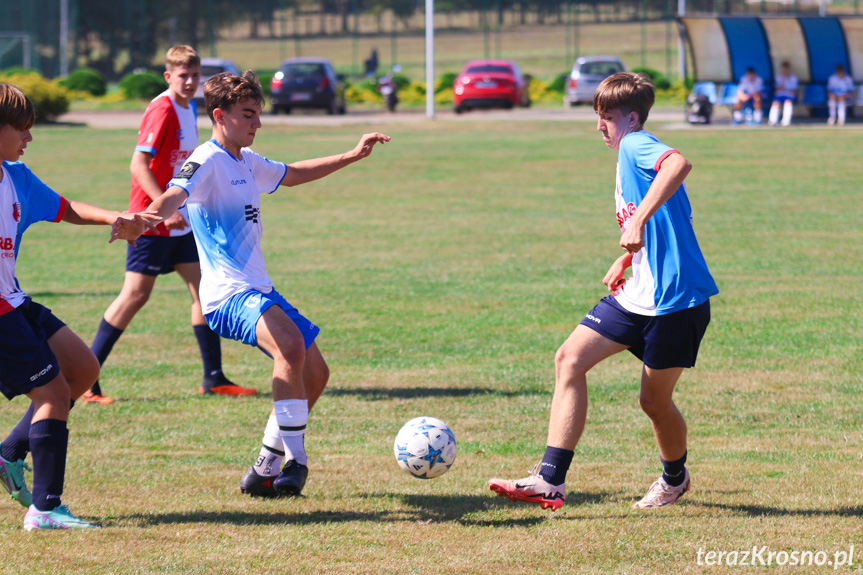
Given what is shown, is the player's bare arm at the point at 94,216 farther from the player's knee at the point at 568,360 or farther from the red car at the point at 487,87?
the red car at the point at 487,87

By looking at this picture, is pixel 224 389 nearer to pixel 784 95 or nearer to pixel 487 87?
pixel 784 95

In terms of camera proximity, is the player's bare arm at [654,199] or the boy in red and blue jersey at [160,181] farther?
the boy in red and blue jersey at [160,181]

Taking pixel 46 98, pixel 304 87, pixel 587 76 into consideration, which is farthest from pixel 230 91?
pixel 587 76

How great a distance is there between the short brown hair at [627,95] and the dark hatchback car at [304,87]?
110ft

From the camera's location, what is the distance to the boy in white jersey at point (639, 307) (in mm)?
4633

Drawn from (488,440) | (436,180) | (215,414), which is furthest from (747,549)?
(436,180)

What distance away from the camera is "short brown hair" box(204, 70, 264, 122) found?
16.2 feet

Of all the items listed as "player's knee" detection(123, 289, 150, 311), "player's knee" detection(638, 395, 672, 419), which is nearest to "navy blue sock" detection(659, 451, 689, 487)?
"player's knee" detection(638, 395, 672, 419)

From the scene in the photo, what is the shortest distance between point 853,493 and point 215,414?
3.88 meters

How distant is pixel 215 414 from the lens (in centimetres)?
688

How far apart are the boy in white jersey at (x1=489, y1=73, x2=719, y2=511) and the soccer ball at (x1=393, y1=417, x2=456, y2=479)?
53 cm

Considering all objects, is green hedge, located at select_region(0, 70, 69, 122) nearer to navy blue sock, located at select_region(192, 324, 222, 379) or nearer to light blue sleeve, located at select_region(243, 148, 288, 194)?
navy blue sock, located at select_region(192, 324, 222, 379)

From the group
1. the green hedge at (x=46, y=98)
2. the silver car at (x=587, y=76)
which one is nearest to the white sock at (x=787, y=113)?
the silver car at (x=587, y=76)

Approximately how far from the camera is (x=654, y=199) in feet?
14.4
